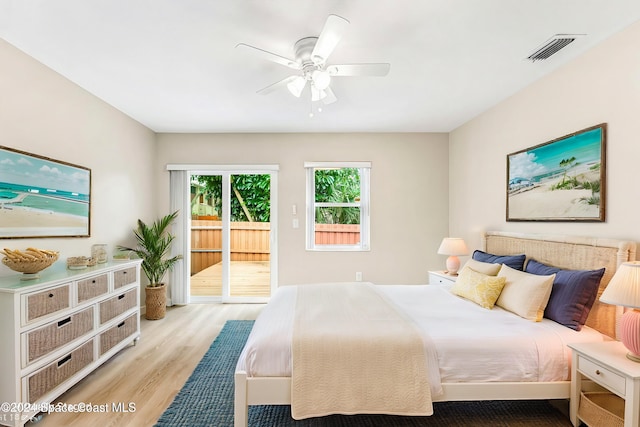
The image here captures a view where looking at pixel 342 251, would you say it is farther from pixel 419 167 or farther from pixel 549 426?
pixel 549 426

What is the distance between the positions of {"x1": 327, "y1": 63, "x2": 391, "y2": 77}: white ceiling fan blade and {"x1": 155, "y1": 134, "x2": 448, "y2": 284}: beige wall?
7.77 ft

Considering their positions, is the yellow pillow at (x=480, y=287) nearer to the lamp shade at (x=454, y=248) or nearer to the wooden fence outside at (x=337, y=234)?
the lamp shade at (x=454, y=248)

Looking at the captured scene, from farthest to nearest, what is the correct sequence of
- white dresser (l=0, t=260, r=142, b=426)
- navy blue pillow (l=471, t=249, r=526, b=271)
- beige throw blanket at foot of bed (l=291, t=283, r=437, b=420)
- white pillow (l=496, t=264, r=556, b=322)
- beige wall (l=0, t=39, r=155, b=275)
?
navy blue pillow (l=471, t=249, r=526, b=271) → beige wall (l=0, t=39, r=155, b=275) → white pillow (l=496, t=264, r=556, b=322) → white dresser (l=0, t=260, r=142, b=426) → beige throw blanket at foot of bed (l=291, t=283, r=437, b=420)

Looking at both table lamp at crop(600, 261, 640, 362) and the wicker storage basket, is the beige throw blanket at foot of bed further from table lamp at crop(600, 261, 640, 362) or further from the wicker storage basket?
table lamp at crop(600, 261, 640, 362)

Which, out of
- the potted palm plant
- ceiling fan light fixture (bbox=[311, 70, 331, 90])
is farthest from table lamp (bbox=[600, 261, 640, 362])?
the potted palm plant

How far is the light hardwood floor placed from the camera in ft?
6.84

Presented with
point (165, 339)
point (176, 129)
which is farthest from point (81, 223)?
point (176, 129)

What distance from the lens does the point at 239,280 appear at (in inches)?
186

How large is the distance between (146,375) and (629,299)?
328 cm

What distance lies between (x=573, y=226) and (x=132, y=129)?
467 cm

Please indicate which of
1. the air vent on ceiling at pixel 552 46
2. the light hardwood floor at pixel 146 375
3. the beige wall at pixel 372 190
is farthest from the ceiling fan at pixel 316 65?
the light hardwood floor at pixel 146 375

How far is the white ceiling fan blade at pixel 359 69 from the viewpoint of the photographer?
210 cm

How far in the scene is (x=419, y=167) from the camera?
458 centimetres

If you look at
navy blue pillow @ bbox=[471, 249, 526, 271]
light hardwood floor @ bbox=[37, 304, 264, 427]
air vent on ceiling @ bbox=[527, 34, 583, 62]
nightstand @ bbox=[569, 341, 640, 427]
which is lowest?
Result: light hardwood floor @ bbox=[37, 304, 264, 427]
